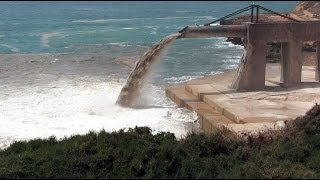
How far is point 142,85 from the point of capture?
2342cm

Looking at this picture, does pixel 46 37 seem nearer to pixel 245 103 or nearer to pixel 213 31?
pixel 213 31

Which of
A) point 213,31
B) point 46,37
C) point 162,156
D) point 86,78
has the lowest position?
point 46,37

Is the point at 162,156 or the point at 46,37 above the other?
the point at 162,156

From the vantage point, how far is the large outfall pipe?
22359 millimetres

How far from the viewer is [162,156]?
11703 mm

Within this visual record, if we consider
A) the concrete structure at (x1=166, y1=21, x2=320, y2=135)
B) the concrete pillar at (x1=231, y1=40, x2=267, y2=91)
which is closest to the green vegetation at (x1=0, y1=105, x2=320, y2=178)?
the concrete structure at (x1=166, y1=21, x2=320, y2=135)

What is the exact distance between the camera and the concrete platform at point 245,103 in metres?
18.2

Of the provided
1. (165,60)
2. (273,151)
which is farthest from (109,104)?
(165,60)

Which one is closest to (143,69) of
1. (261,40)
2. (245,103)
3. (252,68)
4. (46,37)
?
(252,68)

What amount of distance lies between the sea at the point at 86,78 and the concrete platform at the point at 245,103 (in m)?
0.66

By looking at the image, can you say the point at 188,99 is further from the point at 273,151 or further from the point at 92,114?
the point at 273,151

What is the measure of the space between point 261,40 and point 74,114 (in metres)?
8.16

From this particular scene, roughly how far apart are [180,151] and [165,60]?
2469 cm

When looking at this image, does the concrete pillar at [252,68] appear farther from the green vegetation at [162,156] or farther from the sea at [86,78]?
the green vegetation at [162,156]
